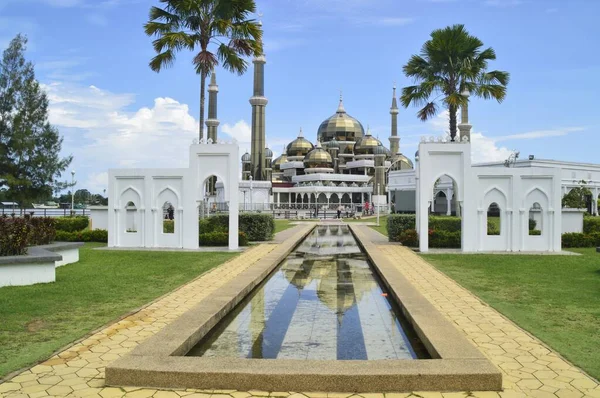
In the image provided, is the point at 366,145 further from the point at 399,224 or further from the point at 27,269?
the point at 27,269

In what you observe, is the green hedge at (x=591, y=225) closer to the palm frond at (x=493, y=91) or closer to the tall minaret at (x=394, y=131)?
the palm frond at (x=493, y=91)

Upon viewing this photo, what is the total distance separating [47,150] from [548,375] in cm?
3903

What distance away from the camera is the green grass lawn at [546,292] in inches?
256

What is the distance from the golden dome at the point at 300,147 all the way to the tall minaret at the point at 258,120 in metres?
19.7

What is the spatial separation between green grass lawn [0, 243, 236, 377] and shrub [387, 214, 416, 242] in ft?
29.4

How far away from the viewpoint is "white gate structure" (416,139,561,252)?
58.5ft

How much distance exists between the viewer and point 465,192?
1783 cm

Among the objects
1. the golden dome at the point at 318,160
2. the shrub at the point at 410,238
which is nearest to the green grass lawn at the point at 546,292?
the shrub at the point at 410,238

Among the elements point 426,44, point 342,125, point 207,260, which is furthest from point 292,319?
point 342,125

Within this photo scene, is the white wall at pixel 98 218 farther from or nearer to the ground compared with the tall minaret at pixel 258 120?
nearer to the ground

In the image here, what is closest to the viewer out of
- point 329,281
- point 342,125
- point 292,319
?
point 292,319

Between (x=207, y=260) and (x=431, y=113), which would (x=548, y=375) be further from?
(x=431, y=113)

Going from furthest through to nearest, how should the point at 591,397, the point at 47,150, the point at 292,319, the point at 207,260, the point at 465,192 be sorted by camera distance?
the point at 47,150 < the point at 465,192 < the point at 207,260 < the point at 292,319 < the point at 591,397

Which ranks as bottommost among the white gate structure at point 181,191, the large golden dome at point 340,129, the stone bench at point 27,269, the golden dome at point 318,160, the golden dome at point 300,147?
the stone bench at point 27,269
